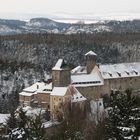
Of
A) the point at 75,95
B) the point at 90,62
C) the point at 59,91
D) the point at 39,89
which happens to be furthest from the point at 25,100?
the point at 90,62

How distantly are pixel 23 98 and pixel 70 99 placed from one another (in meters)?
11.5

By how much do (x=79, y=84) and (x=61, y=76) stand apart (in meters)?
4.07

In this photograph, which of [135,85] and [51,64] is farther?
[51,64]

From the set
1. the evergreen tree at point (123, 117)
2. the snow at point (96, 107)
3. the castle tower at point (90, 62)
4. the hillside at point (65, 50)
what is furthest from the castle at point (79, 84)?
the hillside at point (65, 50)

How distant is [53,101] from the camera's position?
196ft

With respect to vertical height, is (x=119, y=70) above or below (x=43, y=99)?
above

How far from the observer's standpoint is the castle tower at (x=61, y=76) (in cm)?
6084

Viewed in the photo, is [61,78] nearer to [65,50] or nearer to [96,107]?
[96,107]

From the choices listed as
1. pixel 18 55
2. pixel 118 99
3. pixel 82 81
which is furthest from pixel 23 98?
pixel 18 55

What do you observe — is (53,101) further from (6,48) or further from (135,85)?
(6,48)

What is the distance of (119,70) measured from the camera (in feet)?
234

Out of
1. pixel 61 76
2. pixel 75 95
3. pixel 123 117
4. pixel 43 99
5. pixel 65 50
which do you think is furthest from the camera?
pixel 65 50

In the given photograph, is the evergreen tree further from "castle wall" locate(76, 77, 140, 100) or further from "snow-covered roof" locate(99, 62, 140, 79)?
"snow-covered roof" locate(99, 62, 140, 79)

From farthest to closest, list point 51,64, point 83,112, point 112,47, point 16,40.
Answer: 1. point 16,40
2. point 112,47
3. point 51,64
4. point 83,112
